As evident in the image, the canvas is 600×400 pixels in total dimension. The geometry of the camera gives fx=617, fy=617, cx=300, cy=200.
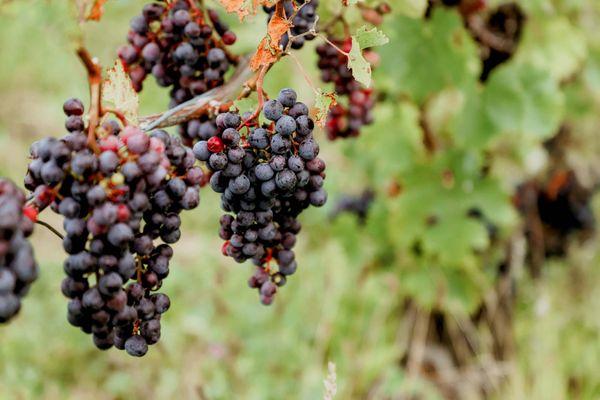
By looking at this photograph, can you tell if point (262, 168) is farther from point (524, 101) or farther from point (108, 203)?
point (524, 101)

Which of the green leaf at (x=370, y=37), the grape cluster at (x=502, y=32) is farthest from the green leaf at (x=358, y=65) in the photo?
the grape cluster at (x=502, y=32)

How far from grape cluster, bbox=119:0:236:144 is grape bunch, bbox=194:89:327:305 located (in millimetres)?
202

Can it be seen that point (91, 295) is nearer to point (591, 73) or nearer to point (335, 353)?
point (335, 353)

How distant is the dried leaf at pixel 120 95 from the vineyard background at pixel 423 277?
1.32m

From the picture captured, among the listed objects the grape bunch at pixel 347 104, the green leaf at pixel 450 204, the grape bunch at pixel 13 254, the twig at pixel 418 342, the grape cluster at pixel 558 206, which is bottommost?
the twig at pixel 418 342

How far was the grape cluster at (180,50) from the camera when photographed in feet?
3.74

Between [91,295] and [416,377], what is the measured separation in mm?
2319

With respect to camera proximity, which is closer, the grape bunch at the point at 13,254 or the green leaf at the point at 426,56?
the grape bunch at the point at 13,254

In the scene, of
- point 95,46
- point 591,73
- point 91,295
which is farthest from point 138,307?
point 95,46

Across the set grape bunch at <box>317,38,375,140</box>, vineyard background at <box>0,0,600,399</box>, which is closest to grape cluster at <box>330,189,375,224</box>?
vineyard background at <box>0,0,600,399</box>

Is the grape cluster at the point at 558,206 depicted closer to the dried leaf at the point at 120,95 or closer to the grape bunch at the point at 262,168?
the grape bunch at the point at 262,168

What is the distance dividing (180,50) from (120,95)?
26 centimetres

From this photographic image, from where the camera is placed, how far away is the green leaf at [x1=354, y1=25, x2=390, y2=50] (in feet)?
3.34

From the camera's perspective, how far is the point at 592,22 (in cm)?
263
